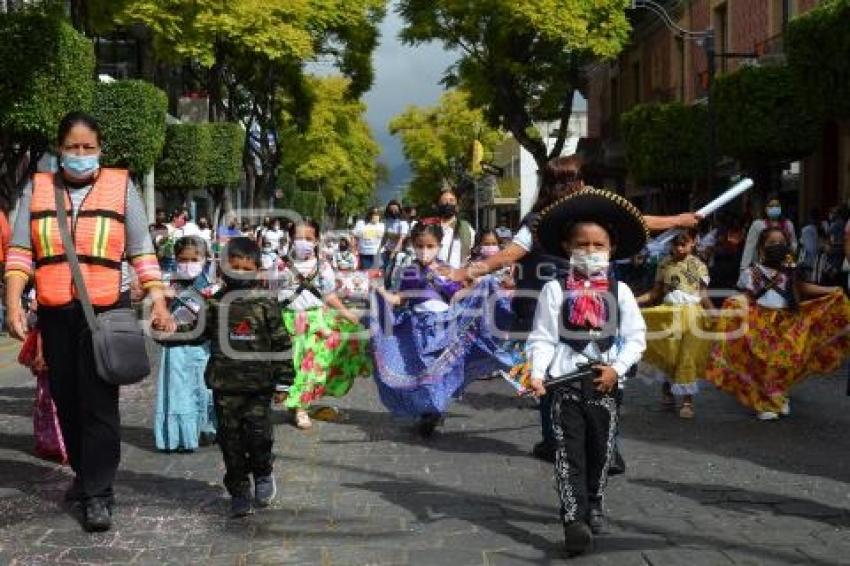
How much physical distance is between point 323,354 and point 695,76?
98.8ft

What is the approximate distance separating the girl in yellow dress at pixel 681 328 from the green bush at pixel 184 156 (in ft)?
86.3

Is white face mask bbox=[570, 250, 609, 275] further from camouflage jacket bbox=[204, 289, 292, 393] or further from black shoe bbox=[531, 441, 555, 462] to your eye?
black shoe bbox=[531, 441, 555, 462]

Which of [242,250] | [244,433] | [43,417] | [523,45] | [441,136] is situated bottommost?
[43,417]

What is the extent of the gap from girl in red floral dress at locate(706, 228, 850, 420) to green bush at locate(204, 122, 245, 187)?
92.1 feet

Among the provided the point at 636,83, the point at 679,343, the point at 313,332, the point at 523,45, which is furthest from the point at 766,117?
the point at 636,83

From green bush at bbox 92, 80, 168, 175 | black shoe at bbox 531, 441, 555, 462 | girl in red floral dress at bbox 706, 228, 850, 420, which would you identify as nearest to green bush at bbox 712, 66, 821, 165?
green bush at bbox 92, 80, 168, 175

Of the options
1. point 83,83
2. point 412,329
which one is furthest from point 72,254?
point 83,83

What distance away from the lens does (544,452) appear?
7105mm

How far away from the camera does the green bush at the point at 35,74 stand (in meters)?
17.8

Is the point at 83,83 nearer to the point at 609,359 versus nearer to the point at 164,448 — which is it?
the point at 164,448

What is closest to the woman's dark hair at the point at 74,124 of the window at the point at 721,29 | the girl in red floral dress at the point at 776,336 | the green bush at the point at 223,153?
the girl in red floral dress at the point at 776,336

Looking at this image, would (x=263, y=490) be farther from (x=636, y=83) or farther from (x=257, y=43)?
(x=636, y=83)

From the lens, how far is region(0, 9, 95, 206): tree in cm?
1780

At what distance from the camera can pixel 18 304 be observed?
543cm
